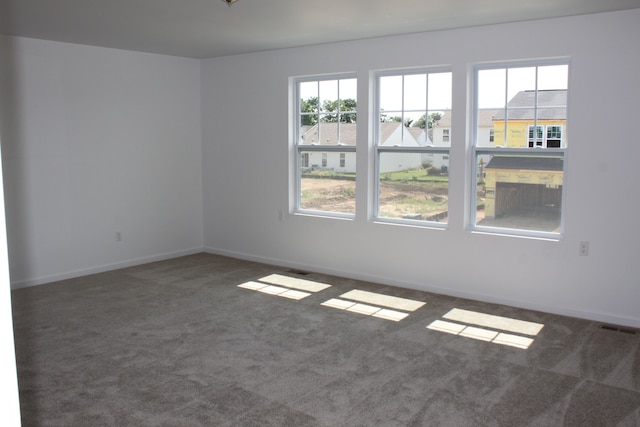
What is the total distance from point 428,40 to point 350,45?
2.94 ft

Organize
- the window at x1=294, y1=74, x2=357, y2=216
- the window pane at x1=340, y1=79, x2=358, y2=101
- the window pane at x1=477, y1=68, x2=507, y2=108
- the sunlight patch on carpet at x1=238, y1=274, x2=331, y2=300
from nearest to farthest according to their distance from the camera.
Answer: the window pane at x1=477, y1=68, x2=507, y2=108, the sunlight patch on carpet at x1=238, y1=274, x2=331, y2=300, the window pane at x1=340, y1=79, x2=358, y2=101, the window at x1=294, y1=74, x2=357, y2=216

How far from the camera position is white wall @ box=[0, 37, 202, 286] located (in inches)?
227

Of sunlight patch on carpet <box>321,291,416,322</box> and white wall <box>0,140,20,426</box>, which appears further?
sunlight patch on carpet <box>321,291,416,322</box>

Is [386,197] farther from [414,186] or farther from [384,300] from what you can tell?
[384,300]

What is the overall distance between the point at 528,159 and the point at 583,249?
36.3 inches

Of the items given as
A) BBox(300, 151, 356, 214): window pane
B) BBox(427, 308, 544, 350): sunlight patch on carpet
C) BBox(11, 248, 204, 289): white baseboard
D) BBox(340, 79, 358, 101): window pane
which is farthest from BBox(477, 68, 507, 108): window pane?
BBox(11, 248, 204, 289): white baseboard

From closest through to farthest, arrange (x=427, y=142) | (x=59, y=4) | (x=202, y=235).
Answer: (x=59, y=4) < (x=427, y=142) < (x=202, y=235)

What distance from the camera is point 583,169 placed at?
4.79 metres

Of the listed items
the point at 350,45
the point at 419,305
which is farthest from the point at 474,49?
the point at 419,305

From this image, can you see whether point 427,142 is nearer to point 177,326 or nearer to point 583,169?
point 583,169

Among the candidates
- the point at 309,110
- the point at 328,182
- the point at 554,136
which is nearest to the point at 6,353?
the point at 554,136

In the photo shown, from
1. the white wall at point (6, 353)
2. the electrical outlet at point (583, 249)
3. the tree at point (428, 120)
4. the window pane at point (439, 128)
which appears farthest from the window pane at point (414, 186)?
the white wall at point (6, 353)

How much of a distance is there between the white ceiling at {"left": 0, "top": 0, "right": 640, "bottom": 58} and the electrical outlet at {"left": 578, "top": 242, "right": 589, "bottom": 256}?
1.88 m

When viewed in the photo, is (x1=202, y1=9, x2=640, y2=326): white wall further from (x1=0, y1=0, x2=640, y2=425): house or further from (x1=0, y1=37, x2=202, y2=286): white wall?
(x1=0, y1=37, x2=202, y2=286): white wall
